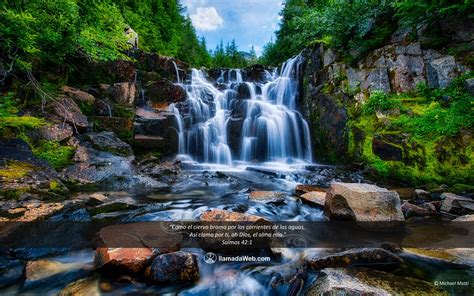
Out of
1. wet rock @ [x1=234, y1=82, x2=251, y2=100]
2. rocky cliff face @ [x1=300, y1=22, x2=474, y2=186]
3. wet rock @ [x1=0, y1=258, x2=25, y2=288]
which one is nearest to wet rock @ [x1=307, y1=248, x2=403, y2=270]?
wet rock @ [x1=0, y1=258, x2=25, y2=288]

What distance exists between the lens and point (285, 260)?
3.34m

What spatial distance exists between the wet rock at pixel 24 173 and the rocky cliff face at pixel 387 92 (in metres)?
9.09

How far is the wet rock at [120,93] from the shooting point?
1091 cm

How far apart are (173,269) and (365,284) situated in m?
1.96

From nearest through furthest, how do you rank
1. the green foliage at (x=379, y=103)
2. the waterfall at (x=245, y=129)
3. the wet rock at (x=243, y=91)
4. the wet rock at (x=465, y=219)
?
the wet rock at (x=465, y=219)
the green foliage at (x=379, y=103)
the waterfall at (x=245, y=129)
the wet rock at (x=243, y=91)

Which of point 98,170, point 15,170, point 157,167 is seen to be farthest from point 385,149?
point 15,170

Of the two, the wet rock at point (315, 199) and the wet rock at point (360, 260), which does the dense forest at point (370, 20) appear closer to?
the wet rock at point (315, 199)

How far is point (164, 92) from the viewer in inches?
546

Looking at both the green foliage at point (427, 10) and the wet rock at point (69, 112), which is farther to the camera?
the green foliage at point (427, 10)

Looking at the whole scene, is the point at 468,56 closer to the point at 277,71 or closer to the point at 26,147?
the point at 277,71

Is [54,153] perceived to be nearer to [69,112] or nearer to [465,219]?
[69,112]

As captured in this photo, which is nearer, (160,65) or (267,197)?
(267,197)

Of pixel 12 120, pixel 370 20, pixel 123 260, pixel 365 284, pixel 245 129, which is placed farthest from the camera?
pixel 245 129

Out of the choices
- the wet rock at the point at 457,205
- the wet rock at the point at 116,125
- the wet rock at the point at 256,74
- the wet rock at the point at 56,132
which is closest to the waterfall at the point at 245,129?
the wet rock at the point at 116,125
